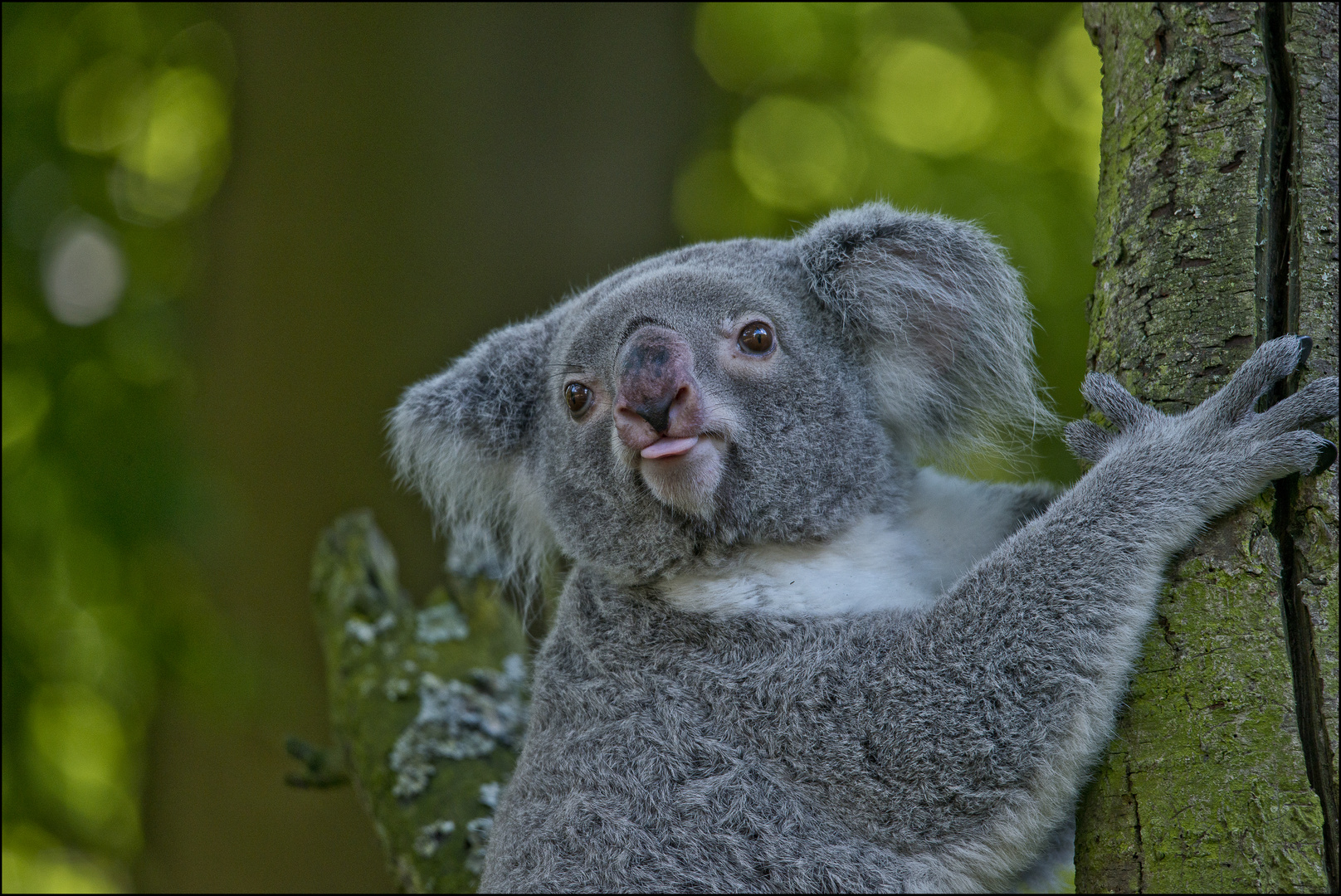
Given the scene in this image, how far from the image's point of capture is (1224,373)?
6.52 feet

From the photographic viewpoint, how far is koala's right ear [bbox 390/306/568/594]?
3.03 m

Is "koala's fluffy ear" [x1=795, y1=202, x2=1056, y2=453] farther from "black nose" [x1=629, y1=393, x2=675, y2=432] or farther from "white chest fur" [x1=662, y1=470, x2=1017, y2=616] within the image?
"black nose" [x1=629, y1=393, x2=675, y2=432]

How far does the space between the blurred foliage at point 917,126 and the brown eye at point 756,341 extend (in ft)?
10.2

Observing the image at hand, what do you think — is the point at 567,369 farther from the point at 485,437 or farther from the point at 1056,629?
the point at 1056,629

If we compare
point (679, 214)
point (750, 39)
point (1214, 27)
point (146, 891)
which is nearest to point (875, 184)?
point (679, 214)

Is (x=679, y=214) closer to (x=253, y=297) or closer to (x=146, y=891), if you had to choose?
(x=253, y=297)

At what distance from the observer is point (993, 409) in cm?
288

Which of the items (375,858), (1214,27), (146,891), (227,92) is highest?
(227,92)

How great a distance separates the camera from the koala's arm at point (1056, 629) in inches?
75.5

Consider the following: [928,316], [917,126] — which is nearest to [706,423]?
[928,316]

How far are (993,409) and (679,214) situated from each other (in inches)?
163

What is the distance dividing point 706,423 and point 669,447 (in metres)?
0.12

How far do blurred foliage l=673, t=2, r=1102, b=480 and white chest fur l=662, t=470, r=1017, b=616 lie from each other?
8.72ft

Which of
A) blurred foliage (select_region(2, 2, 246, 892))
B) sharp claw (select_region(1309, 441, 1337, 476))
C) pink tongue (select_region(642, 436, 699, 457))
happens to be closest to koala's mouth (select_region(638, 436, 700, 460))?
pink tongue (select_region(642, 436, 699, 457))
